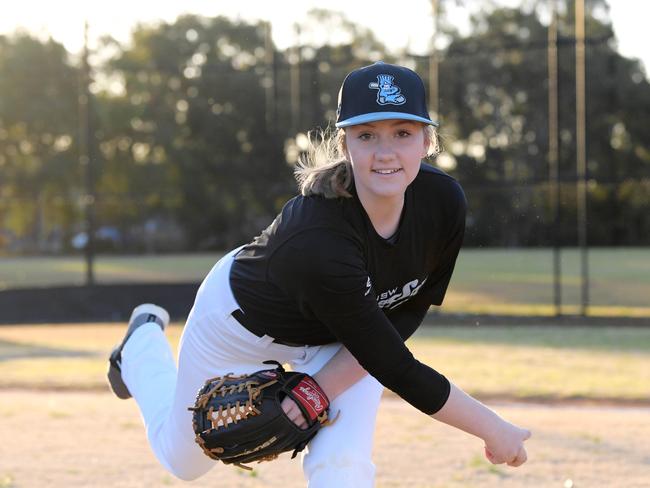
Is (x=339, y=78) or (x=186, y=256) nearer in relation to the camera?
(x=339, y=78)

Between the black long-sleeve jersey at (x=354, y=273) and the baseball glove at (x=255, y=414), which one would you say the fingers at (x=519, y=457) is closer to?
the black long-sleeve jersey at (x=354, y=273)

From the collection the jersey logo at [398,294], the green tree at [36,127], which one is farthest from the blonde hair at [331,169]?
the green tree at [36,127]

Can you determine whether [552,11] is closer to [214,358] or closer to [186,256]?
[214,358]

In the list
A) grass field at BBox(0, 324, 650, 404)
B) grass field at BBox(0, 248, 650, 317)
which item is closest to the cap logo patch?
grass field at BBox(0, 324, 650, 404)

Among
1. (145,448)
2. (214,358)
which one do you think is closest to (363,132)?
(214,358)

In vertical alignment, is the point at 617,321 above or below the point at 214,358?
below

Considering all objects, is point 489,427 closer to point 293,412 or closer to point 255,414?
point 293,412

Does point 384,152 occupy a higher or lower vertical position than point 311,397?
higher

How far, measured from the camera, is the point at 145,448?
5.50m

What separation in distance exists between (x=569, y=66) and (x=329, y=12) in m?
12.7

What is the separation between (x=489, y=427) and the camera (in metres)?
2.82

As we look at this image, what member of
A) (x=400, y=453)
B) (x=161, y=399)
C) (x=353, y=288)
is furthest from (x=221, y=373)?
(x=400, y=453)

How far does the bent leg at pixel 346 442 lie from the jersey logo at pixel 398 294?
0.23 meters

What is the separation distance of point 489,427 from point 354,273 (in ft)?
1.94
